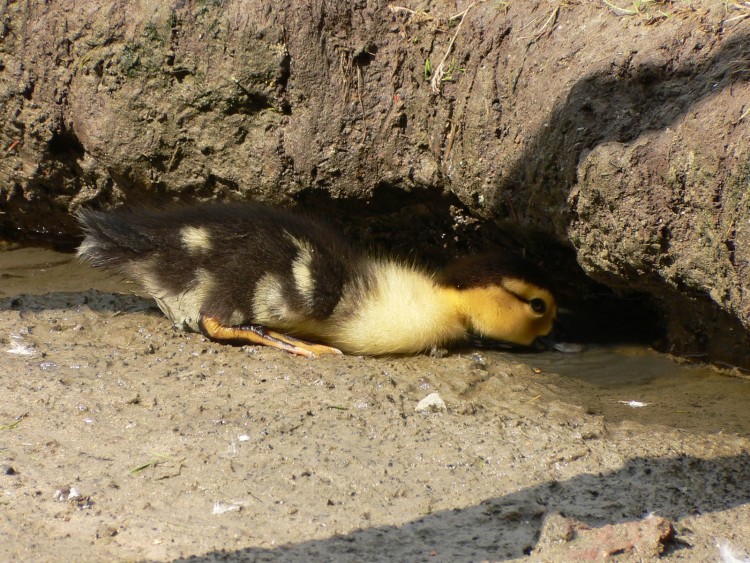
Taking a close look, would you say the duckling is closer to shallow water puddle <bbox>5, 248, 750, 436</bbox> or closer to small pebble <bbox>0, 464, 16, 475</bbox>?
shallow water puddle <bbox>5, 248, 750, 436</bbox>

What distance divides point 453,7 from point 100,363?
97.9 inches

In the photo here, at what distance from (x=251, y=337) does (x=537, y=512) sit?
6.32 feet

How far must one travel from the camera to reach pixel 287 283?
169 inches

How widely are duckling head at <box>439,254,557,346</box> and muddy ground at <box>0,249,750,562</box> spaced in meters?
0.40

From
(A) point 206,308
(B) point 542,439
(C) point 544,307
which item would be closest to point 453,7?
(C) point 544,307

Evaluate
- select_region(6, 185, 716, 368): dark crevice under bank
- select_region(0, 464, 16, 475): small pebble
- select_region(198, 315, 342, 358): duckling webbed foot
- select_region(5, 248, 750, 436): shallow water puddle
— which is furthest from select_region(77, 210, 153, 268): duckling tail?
select_region(0, 464, 16, 475): small pebble

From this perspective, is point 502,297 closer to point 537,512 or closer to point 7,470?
point 537,512

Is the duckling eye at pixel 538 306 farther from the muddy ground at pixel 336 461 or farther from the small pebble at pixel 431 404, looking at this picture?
the small pebble at pixel 431 404

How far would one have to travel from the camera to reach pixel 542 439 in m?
3.36

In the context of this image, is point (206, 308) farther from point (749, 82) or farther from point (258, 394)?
point (749, 82)

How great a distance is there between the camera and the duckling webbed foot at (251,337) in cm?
430

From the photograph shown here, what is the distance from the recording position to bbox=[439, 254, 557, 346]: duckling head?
14.9 feet

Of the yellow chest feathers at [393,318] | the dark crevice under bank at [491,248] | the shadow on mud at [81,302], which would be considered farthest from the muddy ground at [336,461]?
the dark crevice under bank at [491,248]

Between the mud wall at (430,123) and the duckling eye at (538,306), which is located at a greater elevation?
the mud wall at (430,123)
